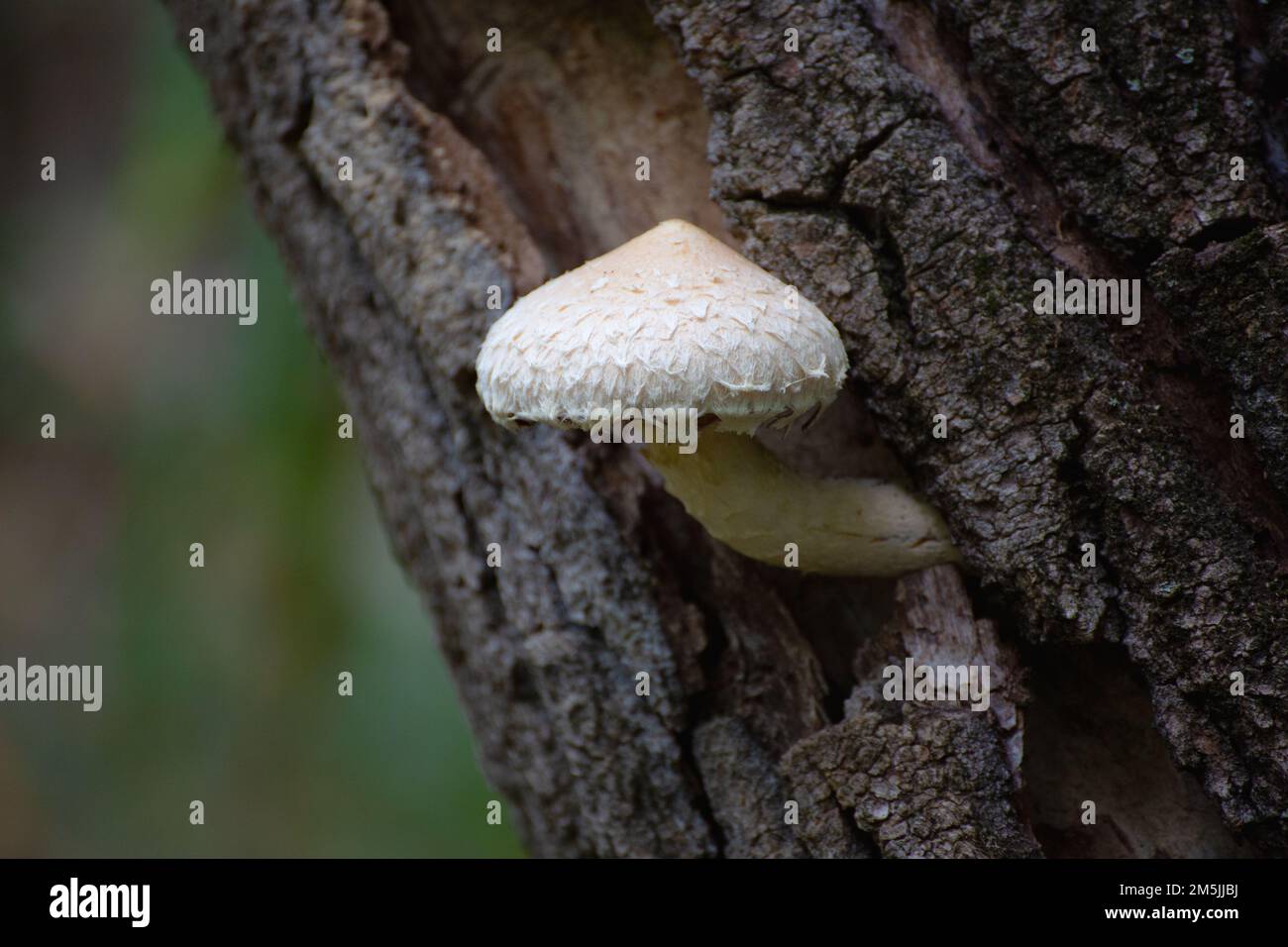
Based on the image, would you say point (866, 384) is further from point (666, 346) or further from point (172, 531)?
point (172, 531)

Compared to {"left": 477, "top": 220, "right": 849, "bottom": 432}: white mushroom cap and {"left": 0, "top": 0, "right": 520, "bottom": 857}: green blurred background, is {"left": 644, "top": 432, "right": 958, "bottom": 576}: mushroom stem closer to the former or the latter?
{"left": 477, "top": 220, "right": 849, "bottom": 432}: white mushroom cap

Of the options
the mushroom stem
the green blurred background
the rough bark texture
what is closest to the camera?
the rough bark texture

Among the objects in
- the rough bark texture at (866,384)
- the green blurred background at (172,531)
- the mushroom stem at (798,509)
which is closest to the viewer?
the rough bark texture at (866,384)

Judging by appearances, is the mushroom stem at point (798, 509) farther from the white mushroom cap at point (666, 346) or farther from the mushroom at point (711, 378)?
the white mushroom cap at point (666, 346)

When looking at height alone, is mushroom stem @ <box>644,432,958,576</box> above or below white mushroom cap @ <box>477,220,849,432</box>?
below

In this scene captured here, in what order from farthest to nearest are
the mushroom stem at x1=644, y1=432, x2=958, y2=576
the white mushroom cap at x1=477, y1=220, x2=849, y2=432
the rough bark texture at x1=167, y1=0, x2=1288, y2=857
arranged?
the mushroom stem at x1=644, y1=432, x2=958, y2=576
the rough bark texture at x1=167, y1=0, x2=1288, y2=857
the white mushroom cap at x1=477, y1=220, x2=849, y2=432

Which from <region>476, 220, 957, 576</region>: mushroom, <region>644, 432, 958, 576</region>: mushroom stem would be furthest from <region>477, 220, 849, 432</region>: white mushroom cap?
<region>644, 432, 958, 576</region>: mushroom stem

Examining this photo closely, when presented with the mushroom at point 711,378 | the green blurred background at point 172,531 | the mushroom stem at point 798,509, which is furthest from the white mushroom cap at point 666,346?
the green blurred background at point 172,531
